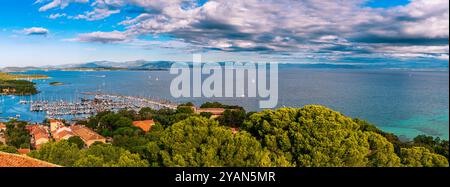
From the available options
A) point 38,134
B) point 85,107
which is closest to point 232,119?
point 38,134

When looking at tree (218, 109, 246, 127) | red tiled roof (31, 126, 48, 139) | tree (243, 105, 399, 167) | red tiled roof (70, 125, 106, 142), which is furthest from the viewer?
tree (218, 109, 246, 127)

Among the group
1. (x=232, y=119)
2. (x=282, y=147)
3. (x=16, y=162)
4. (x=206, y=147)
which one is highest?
(x=16, y=162)

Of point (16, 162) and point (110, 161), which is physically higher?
point (16, 162)

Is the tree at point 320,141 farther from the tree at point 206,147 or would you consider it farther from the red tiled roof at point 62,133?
the red tiled roof at point 62,133

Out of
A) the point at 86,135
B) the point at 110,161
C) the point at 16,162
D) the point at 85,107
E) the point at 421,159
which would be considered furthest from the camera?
the point at 85,107

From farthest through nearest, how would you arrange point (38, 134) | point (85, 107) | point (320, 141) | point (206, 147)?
point (85, 107) → point (38, 134) → point (320, 141) → point (206, 147)

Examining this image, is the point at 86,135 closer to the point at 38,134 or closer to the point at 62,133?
the point at 62,133

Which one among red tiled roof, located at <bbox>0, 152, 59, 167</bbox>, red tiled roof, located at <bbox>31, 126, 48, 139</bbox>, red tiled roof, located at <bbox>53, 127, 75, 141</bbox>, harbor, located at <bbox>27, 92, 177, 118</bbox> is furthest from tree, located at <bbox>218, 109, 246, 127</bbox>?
red tiled roof, located at <bbox>0, 152, 59, 167</bbox>

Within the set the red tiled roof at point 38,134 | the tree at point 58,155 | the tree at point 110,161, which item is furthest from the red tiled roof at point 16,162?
the red tiled roof at point 38,134

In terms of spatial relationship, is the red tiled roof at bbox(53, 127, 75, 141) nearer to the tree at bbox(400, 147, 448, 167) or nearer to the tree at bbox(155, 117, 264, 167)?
the tree at bbox(155, 117, 264, 167)

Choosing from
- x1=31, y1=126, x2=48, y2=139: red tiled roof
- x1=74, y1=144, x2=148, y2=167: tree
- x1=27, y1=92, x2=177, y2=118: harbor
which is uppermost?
x1=74, y1=144, x2=148, y2=167: tree
